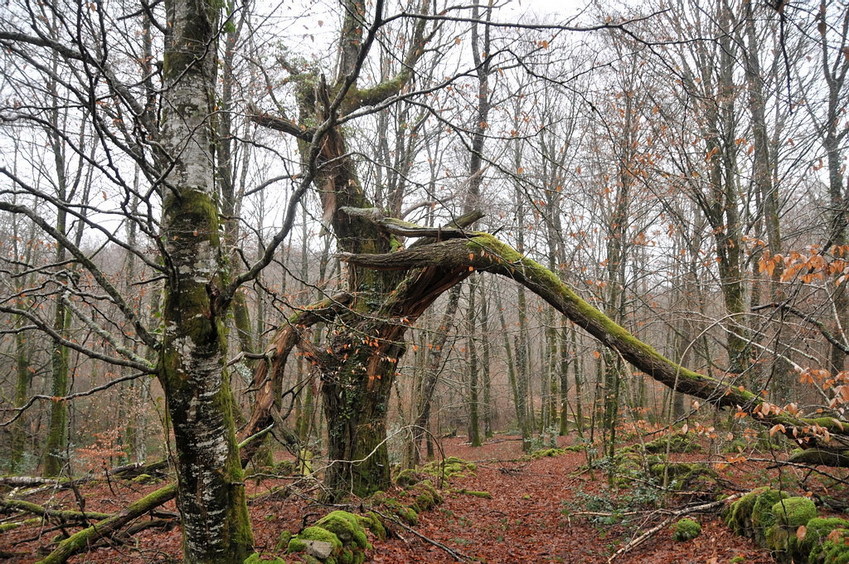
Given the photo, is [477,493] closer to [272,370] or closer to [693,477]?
[693,477]

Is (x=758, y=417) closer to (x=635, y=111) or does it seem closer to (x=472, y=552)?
(x=472, y=552)

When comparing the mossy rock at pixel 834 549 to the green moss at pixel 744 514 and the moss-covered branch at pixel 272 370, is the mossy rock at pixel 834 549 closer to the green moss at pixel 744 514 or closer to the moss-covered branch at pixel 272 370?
the green moss at pixel 744 514

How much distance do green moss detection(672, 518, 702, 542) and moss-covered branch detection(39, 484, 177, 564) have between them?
220 inches

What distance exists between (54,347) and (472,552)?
11.4 m

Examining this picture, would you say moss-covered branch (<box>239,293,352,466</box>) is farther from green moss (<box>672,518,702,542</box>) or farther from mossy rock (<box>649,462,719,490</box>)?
mossy rock (<box>649,462,719,490</box>)

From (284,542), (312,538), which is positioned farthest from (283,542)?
(312,538)

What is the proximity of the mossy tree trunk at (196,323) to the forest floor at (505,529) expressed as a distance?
4.25ft

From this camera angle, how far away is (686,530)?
5465 mm

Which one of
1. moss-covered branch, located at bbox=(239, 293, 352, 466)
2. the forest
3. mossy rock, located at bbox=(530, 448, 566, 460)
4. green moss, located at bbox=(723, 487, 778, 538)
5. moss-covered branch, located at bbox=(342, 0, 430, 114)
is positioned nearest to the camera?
the forest

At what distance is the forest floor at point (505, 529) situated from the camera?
4984mm

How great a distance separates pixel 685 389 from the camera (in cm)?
493

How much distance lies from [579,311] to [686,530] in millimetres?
2930

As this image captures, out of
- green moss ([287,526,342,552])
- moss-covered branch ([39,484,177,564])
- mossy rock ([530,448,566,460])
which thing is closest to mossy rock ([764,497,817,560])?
green moss ([287,526,342,552])

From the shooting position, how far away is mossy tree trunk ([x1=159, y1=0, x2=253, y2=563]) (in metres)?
3.25
